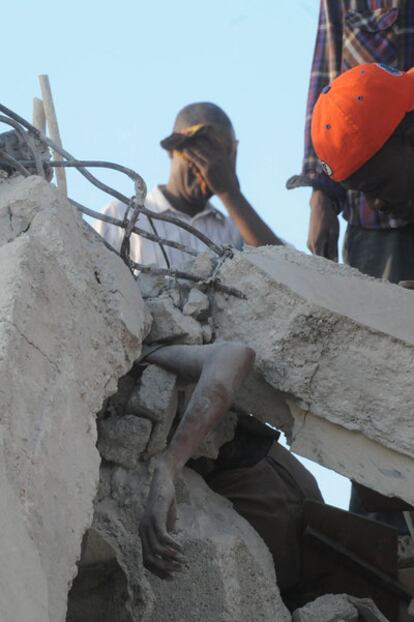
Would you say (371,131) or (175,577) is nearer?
(175,577)

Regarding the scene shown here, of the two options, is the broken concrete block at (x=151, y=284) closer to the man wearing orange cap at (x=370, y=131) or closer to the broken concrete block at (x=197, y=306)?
the broken concrete block at (x=197, y=306)

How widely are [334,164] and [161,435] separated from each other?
1245 millimetres

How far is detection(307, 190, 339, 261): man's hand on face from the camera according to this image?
473 cm

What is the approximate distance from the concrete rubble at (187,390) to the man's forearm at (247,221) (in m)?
1.30

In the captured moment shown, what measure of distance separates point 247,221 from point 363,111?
125 centimetres

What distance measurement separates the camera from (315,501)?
4125 millimetres

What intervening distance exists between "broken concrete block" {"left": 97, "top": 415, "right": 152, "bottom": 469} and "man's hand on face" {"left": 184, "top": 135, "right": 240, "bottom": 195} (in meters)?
2.06

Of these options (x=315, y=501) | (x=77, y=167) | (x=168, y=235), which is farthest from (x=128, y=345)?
(x=168, y=235)

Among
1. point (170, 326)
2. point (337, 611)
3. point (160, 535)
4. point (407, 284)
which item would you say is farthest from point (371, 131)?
point (160, 535)

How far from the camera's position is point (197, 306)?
3.65 m

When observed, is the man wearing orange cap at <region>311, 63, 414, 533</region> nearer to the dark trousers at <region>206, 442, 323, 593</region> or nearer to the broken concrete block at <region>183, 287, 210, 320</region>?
the broken concrete block at <region>183, 287, 210, 320</region>

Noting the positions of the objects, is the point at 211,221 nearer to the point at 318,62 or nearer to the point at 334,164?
the point at 318,62

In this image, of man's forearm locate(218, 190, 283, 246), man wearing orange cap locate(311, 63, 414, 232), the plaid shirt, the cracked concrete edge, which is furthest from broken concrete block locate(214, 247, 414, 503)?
man's forearm locate(218, 190, 283, 246)

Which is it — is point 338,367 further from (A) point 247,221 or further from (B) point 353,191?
(A) point 247,221
